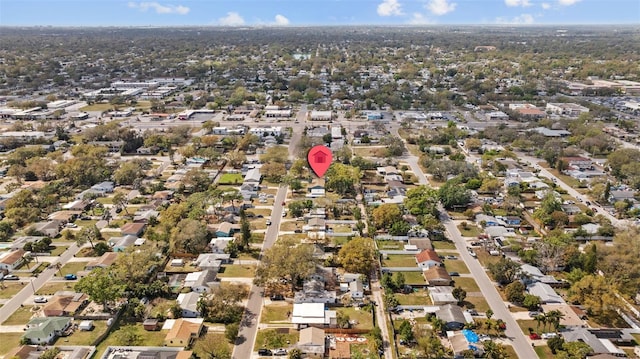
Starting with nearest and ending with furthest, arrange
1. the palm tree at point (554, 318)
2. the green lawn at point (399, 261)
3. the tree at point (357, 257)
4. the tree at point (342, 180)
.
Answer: the palm tree at point (554, 318) < the tree at point (357, 257) < the green lawn at point (399, 261) < the tree at point (342, 180)

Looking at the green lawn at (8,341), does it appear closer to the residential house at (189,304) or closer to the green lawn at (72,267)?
the green lawn at (72,267)

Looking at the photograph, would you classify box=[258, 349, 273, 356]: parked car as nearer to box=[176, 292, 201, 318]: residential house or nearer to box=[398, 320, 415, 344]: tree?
box=[176, 292, 201, 318]: residential house

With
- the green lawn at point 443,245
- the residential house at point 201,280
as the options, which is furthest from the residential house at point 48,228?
the green lawn at point 443,245

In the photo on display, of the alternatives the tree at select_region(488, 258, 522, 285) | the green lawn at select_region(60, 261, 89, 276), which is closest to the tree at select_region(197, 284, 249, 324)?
the green lawn at select_region(60, 261, 89, 276)

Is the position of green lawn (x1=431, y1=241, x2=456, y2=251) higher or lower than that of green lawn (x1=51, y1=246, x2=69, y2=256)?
lower

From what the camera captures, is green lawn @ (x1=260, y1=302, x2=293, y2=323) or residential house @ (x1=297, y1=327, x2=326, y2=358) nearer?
residential house @ (x1=297, y1=327, x2=326, y2=358)

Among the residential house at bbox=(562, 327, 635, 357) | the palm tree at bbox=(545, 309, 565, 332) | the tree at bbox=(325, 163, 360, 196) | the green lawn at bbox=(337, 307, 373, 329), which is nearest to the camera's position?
the residential house at bbox=(562, 327, 635, 357)

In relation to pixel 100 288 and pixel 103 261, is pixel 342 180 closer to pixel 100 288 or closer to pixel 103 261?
pixel 103 261
